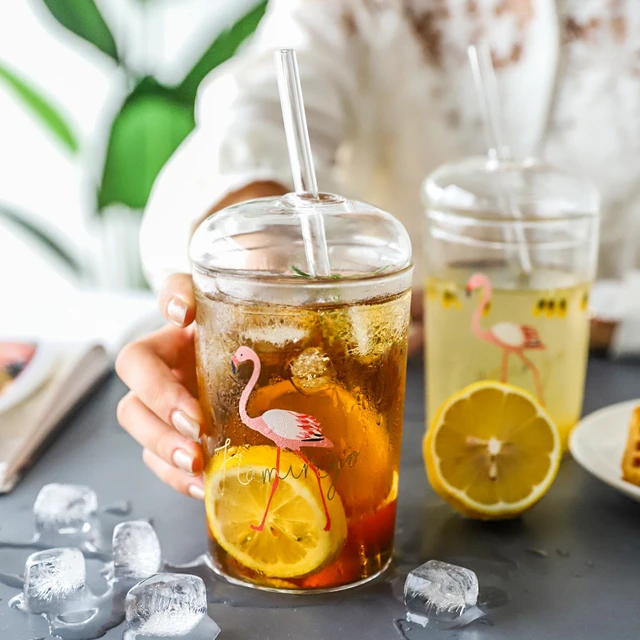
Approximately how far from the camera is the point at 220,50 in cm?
244

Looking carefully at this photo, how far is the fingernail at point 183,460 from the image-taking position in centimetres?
71

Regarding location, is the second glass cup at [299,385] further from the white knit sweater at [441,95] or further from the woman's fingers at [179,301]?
the white knit sweater at [441,95]

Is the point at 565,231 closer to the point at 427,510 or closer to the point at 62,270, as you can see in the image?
the point at 427,510

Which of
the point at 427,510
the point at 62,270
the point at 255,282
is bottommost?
the point at 62,270

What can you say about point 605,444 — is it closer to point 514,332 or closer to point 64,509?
point 514,332

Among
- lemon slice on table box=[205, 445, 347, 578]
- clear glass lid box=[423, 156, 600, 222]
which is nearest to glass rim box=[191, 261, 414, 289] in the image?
lemon slice on table box=[205, 445, 347, 578]

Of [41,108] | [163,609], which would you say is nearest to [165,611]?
[163,609]

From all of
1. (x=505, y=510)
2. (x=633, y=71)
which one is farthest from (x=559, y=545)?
(x=633, y=71)

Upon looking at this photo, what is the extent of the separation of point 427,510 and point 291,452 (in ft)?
0.79

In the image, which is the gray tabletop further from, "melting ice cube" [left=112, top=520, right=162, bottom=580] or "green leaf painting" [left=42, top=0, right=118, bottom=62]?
"green leaf painting" [left=42, top=0, right=118, bottom=62]

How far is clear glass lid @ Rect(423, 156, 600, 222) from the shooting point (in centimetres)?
93

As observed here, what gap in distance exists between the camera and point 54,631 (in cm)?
60

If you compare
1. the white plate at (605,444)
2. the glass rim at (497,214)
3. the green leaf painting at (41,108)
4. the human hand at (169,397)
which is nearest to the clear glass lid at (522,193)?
the glass rim at (497,214)

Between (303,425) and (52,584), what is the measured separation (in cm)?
22
